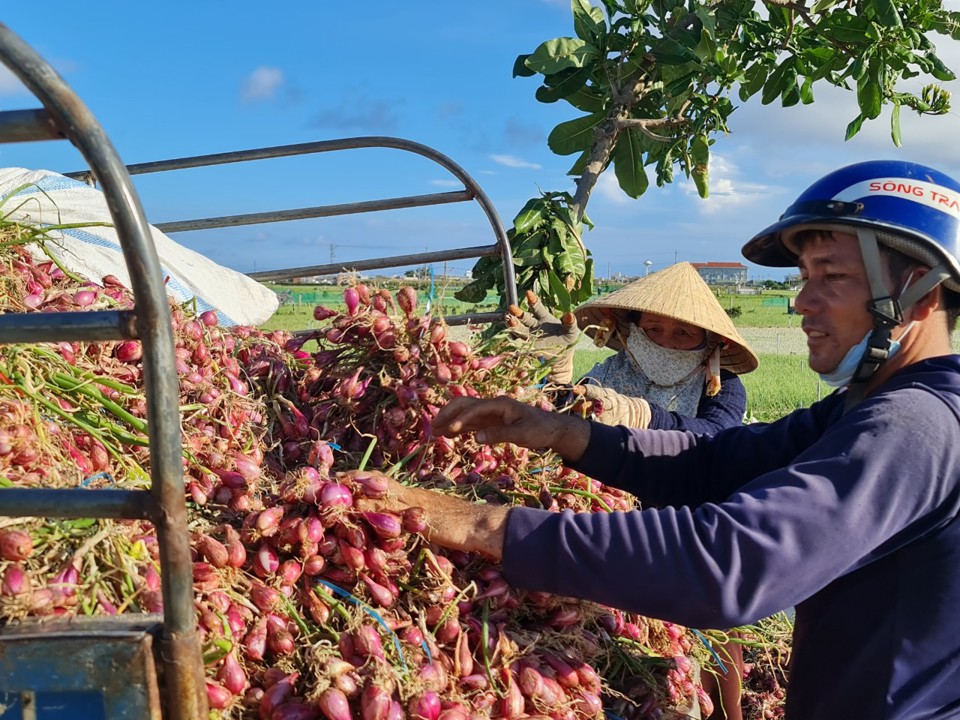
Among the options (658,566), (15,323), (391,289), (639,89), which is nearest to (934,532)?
(658,566)

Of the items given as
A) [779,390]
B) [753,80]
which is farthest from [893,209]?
[779,390]

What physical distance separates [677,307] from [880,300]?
1.67 m

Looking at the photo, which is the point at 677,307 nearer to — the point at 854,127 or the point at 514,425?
the point at 514,425

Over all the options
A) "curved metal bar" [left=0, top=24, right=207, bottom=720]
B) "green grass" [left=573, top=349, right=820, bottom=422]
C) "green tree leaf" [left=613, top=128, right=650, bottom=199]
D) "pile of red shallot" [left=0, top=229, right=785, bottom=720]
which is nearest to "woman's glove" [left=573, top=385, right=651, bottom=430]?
"pile of red shallot" [left=0, top=229, right=785, bottom=720]

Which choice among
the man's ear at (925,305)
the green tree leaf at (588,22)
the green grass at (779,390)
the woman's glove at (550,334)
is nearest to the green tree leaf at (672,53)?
the green tree leaf at (588,22)

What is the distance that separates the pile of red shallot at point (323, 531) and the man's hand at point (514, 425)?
0.05 m

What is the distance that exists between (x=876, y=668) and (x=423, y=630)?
928mm

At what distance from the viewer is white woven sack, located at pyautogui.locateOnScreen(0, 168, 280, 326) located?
9.16ft

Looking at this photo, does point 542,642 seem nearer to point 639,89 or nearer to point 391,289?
point 391,289

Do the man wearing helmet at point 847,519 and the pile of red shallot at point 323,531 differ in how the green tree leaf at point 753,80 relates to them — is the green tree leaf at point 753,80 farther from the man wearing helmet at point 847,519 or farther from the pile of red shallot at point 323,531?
the pile of red shallot at point 323,531

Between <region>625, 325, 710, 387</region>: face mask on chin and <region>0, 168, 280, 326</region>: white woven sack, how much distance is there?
1881 millimetres

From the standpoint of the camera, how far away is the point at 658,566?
1413 millimetres

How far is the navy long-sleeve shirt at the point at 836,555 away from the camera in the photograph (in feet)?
4.61

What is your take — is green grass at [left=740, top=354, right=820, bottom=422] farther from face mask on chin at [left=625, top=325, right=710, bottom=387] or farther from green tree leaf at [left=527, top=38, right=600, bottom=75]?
face mask on chin at [left=625, top=325, right=710, bottom=387]
